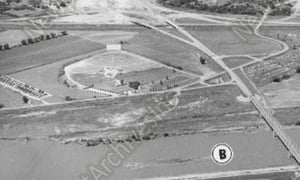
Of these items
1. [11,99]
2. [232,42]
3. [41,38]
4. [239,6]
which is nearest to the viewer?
[11,99]

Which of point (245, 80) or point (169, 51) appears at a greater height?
point (169, 51)

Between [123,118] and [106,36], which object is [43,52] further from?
[123,118]

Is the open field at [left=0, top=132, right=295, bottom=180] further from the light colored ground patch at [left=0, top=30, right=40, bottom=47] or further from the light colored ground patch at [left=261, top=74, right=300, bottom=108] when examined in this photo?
the light colored ground patch at [left=0, top=30, right=40, bottom=47]

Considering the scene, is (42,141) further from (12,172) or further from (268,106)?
(268,106)

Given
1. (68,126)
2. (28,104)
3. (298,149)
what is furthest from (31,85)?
(298,149)

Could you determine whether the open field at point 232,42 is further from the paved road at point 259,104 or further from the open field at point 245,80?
the open field at point 245,80

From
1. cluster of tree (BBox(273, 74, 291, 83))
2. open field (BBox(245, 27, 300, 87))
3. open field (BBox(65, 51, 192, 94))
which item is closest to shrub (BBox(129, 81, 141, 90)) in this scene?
open field (BBox(65, 51, 192, 94))

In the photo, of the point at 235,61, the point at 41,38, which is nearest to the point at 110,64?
the point at 41,38
